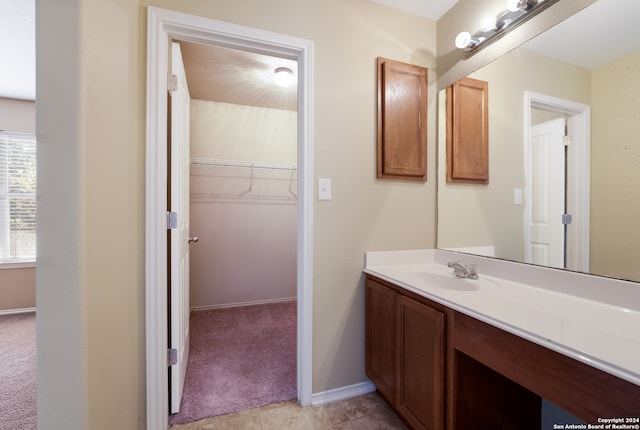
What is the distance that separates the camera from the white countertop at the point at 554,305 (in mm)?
614

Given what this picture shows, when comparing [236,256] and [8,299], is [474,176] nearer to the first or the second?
[236,256]

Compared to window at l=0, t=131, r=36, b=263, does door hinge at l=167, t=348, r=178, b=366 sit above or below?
below

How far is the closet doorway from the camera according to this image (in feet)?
6.93

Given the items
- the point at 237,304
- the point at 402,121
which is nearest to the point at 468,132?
the point at 402,121

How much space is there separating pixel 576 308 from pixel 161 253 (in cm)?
175

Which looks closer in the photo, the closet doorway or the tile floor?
the tile floor

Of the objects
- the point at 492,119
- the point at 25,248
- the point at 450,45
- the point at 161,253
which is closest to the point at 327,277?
the point at 161,253

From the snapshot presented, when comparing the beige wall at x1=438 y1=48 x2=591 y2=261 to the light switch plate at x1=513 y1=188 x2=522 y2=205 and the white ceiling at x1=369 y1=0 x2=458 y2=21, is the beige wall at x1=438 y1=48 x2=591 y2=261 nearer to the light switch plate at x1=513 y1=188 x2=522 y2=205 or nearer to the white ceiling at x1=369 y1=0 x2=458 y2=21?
the light switch plate at x1=513 y1=188 x2=522 y2=205

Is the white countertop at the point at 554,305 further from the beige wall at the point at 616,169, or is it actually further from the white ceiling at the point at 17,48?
the white ceiling at the point at 17,48

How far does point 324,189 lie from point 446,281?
862mm

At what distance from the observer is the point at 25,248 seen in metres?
2.81

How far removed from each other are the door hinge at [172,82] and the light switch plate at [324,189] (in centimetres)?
93

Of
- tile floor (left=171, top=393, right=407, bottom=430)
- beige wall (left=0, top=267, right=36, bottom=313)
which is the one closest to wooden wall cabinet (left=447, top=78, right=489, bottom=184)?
tile floor (left=171, top=393, right=407, bottom=430)

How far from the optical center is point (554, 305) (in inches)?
36.6
